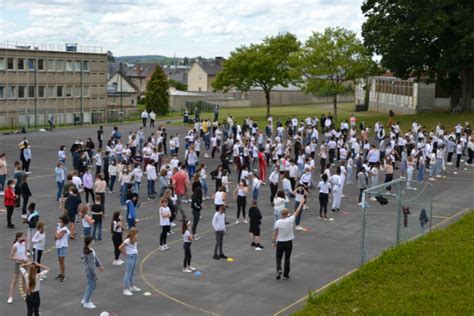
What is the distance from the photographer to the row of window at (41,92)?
2420 inches

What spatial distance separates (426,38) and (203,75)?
8023cm

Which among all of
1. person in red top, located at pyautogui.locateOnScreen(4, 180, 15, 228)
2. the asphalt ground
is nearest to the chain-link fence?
the asphalt ground

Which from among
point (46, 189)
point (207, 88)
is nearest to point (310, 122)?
point (46, 189)

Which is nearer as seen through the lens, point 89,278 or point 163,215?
point 89,278

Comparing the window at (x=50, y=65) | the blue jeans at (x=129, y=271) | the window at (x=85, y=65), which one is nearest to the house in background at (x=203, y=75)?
the window at (x=85, y=65)

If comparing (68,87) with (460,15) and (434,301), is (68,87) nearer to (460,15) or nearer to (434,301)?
(460,15)

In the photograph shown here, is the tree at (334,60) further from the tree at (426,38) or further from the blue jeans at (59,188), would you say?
the blue jeans at (59,188)

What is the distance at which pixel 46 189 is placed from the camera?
91.9 ft

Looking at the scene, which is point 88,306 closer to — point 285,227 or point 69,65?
point 285,227

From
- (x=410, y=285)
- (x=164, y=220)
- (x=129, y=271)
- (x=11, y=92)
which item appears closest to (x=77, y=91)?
(x=11, y=92)

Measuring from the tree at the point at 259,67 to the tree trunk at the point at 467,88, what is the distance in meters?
16.7

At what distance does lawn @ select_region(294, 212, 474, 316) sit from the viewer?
13.0 metres

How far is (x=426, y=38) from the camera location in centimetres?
5184

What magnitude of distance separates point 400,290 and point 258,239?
5.57m
